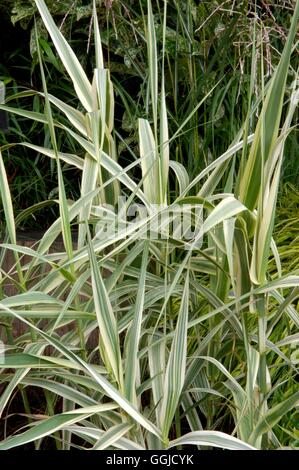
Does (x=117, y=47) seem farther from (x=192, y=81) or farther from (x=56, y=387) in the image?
(x=56, y=387)

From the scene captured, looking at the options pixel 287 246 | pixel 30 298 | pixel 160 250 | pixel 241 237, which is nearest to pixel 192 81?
pixel 287 246

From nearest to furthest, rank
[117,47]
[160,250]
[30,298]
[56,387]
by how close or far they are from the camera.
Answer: [30,298]
[56,387]
[160,250]
[117,47]

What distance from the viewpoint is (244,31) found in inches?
76.6

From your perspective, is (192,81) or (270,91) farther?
(192,81)

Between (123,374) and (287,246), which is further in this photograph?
(287,246)

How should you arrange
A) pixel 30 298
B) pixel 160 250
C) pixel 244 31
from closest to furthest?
1. pixel 30 298
2. pixel 160 250
3. pixel 244 31

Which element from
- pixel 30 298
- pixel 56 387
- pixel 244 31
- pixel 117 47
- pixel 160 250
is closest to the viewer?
pixel 30 298

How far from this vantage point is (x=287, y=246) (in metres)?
2.07
